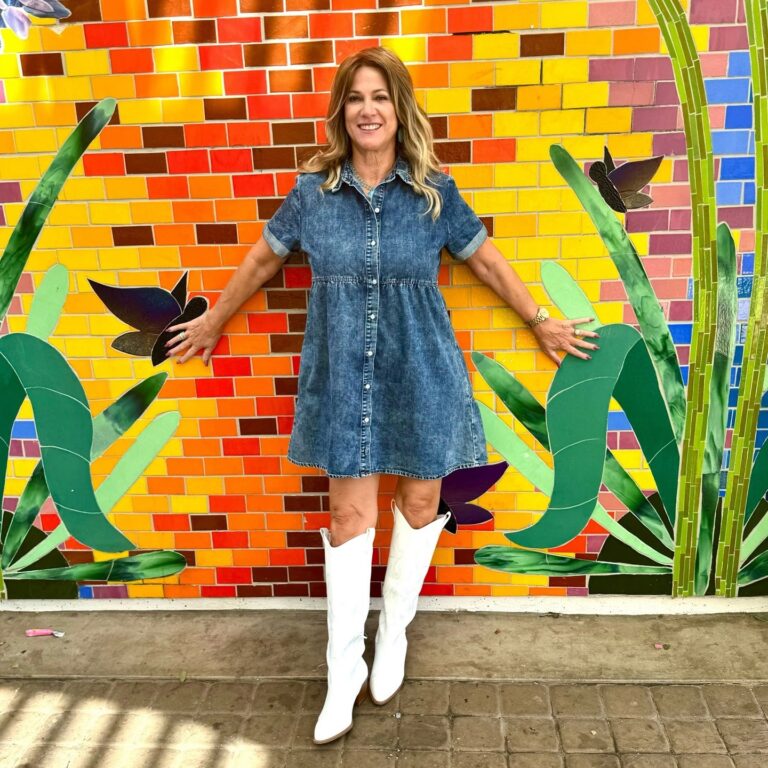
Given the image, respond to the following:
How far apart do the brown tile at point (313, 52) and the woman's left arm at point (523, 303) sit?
833 millimetres

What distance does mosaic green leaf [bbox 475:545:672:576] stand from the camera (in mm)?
2953

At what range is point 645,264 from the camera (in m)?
2.68

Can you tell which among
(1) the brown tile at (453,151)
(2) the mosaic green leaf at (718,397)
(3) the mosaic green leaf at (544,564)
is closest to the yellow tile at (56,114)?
(1) the brown tile at (453,151)

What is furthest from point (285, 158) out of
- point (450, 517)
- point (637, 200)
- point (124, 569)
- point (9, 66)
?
point (124, 569)

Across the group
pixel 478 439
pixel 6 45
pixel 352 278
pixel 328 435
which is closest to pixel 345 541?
pixel 328 435

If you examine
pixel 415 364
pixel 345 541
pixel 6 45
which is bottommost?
pixel 345 541

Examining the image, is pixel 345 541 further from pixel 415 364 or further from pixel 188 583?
pixel 188 583

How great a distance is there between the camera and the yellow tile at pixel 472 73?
8.33 ft

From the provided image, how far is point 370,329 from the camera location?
236 cm

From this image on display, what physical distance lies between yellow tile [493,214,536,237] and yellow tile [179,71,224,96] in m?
1.07

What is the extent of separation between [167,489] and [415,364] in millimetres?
1253

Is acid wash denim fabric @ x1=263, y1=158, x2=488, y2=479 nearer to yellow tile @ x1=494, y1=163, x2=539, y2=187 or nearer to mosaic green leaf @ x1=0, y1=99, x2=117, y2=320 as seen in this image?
yellow tile @ x1=494, y1=163, x2=539, y2=187

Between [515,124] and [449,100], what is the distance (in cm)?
24

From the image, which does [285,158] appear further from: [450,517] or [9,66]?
[450,517]
